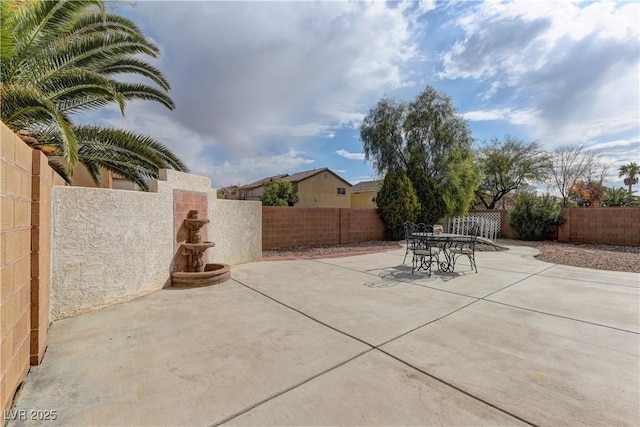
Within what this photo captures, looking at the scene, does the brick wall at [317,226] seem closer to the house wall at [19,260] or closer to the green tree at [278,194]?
the house wall at [19,260]

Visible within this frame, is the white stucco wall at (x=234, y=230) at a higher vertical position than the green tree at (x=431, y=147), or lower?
lower

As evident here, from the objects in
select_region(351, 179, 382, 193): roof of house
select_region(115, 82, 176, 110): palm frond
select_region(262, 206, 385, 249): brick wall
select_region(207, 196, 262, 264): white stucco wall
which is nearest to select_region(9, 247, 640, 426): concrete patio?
select_region(207, 196, 262, 264): white stucco wall

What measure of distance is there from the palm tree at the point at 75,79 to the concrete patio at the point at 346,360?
2945 mm

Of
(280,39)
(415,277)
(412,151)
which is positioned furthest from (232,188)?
(415,277)

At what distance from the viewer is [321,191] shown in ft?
103

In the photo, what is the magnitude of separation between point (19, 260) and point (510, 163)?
25873 millimetres

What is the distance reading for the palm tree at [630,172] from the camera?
30.5m

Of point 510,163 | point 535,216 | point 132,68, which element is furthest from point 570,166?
point 132,68

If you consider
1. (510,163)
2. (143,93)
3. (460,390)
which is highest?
(510,163)

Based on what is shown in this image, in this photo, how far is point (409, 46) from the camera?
322 inches

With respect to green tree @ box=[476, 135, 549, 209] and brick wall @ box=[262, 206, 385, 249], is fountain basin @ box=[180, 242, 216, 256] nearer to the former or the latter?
brick wall @ box=[262, 206, 385, 249]

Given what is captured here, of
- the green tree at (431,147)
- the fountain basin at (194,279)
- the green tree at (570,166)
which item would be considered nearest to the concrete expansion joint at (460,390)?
the fountain basin at (194,279)

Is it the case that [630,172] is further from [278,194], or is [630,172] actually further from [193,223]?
[193,223]

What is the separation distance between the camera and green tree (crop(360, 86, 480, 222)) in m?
13.9
